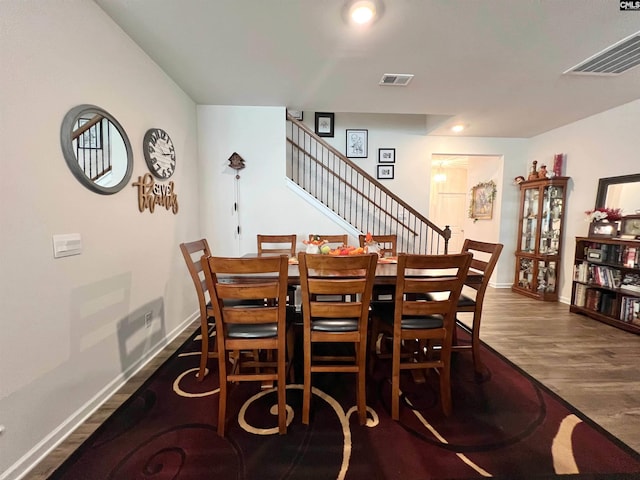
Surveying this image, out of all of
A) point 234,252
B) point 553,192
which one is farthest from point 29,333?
point 553,192

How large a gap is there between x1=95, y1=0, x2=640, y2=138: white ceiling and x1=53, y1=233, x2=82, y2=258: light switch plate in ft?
5.03

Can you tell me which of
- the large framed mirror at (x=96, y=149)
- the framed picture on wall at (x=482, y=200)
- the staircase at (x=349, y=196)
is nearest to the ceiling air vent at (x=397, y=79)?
the staircase at (x=349, y=196)

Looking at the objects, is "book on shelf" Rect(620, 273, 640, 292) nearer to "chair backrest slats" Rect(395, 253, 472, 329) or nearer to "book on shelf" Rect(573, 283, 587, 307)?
"book on shelf" Rect(573, 283, 587, 307)

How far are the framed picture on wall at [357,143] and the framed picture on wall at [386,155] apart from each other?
0.81 ft

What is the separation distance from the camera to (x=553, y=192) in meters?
3.97

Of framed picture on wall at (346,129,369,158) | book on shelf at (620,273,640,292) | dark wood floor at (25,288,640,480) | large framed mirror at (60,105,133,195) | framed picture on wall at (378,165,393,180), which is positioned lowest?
dark wood floor at (25,288,640,480)

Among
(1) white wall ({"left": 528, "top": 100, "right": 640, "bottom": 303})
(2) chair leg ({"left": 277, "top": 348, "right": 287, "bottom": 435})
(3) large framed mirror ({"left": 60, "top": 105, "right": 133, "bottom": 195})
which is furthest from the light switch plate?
(1) white wall ({"left": 528, "top": 100, "right": 640, "bottom": 303})

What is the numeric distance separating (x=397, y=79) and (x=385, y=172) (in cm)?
205

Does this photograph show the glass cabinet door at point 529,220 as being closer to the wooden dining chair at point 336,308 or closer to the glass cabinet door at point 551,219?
the glass cabinet door at point 551,219

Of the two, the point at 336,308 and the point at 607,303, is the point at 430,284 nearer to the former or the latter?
the point at 336,308

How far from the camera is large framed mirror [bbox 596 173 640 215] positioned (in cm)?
311

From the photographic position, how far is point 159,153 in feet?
8.13

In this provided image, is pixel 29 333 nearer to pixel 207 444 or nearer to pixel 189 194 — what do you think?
pixel 207 444

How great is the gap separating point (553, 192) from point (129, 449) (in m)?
5.50
